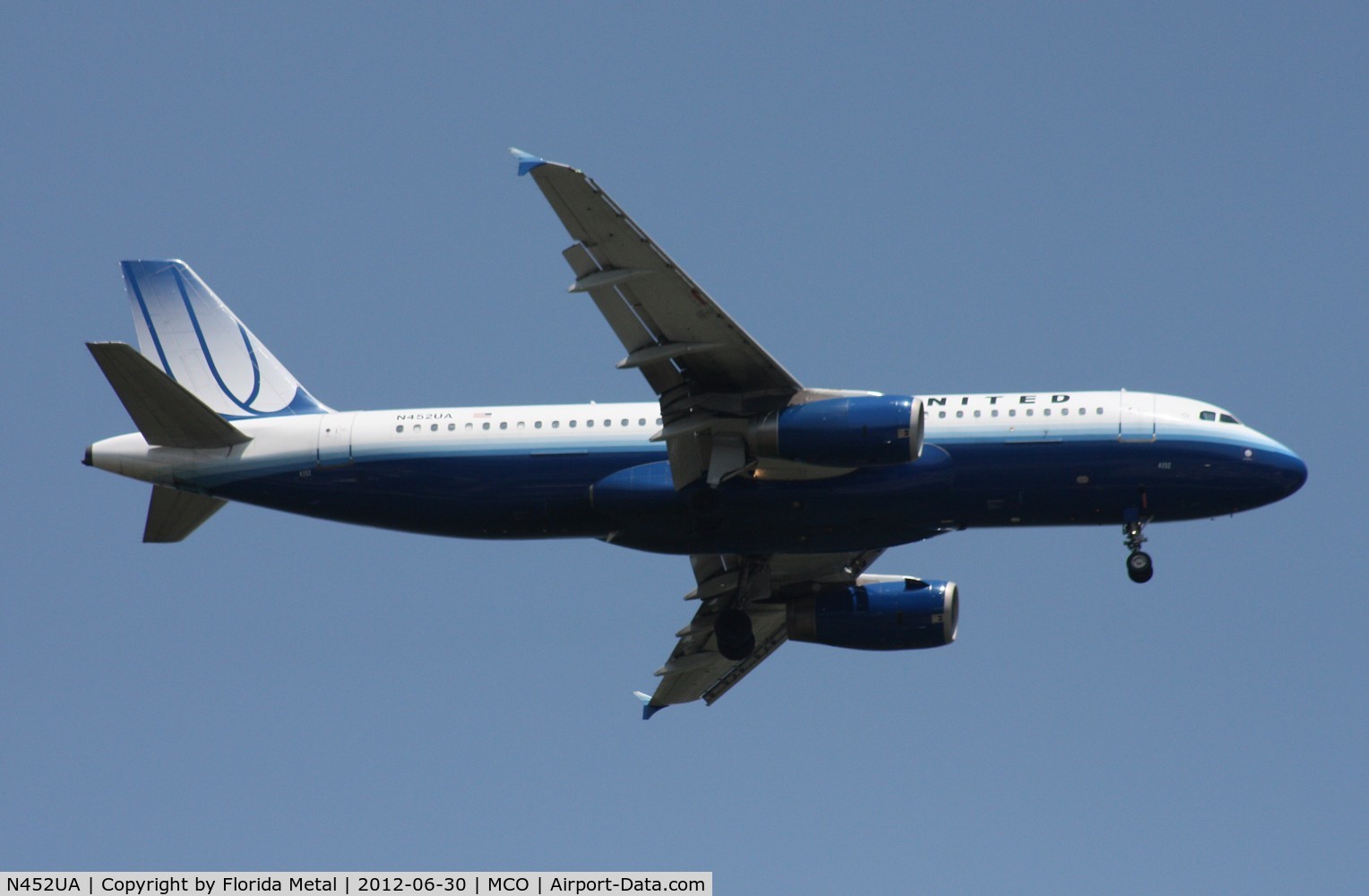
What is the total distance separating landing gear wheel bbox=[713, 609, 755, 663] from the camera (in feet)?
169

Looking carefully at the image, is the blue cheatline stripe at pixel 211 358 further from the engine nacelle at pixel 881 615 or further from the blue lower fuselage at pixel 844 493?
the engine nacelle at pixel 881 615

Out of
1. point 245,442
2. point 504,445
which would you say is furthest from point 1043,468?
point 245,442

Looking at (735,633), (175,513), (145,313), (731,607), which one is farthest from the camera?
(145,313)

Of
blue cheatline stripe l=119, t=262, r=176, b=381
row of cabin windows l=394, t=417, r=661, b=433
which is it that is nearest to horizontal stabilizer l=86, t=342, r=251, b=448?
blue cheatline stripe l=119, t=262, r=176, b=381

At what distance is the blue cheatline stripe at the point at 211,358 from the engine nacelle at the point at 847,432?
14687 millimetres

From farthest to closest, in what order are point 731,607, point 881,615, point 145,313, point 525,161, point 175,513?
1. point 881,615
2. point 145,313
3. point 731,607
4. point 175,513
5. point 525,161

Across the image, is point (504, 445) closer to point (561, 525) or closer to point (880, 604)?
point (561, 525)

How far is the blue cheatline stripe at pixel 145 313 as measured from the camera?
171 ft

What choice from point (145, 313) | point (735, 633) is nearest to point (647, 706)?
point (735, 633)

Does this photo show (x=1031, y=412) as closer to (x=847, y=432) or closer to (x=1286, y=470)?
(x=847, y=432)

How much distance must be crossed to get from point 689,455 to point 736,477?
1.27 metres

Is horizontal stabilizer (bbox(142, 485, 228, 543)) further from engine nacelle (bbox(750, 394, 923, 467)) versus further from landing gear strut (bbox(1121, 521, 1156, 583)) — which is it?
landing gear strut (bbox(1121, 521, 1156, 583))

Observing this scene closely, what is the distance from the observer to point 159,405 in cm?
4750

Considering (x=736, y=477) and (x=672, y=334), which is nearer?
(x=672, y=334)
